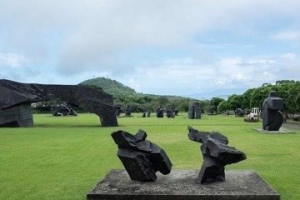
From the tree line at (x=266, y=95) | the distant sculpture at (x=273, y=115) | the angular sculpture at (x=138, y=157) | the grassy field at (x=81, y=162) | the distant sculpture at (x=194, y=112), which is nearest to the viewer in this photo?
the angular sculpture at (x=138, y=157)

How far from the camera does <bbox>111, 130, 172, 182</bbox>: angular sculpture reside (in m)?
7.45

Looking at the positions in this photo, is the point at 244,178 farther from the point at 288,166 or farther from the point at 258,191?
the point at 288,166

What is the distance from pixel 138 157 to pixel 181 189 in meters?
0.97

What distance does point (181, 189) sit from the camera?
22.9 ft

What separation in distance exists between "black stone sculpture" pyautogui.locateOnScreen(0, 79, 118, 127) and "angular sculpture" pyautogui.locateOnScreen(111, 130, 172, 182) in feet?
58.5

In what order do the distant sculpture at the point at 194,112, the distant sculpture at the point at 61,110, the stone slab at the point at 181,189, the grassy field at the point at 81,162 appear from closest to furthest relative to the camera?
1. the stone slab at the point at 181,189
2. the grassy field at the point at 81,162
3. the distant sculpture at the point at 194,112
4. the distant sculpture at the point at 61,110

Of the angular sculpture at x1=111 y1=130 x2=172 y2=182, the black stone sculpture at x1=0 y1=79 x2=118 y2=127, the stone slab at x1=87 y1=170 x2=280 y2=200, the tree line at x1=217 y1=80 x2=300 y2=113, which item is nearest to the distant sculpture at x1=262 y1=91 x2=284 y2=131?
the black stone sculpture at x1=0 y1=79 x2=118 y2=127

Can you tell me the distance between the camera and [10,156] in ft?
41.4

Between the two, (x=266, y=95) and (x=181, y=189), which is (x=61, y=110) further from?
(x=181, y=189)

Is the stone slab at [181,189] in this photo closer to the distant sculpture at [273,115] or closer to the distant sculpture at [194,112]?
the distant sculpture at [273,115]

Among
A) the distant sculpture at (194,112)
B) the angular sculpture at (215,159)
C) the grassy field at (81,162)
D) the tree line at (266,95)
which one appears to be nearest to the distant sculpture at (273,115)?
the grassy field at (81,162)

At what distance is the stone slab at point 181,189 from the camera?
6641mm

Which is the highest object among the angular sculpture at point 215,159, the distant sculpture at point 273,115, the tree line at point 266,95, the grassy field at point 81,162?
the tree line at point 266,95

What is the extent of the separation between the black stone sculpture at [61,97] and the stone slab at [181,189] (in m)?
17.8
